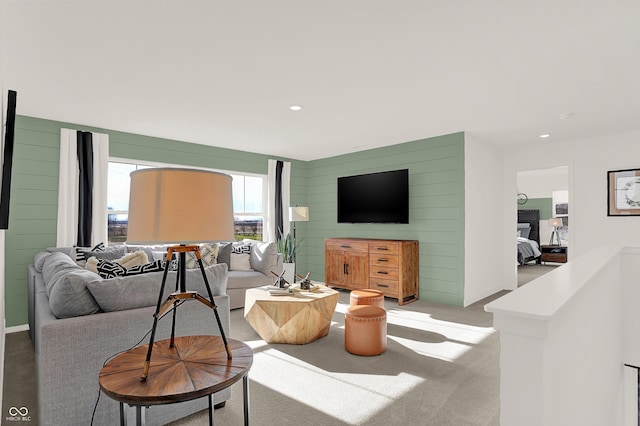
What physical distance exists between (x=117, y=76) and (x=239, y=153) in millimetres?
3094

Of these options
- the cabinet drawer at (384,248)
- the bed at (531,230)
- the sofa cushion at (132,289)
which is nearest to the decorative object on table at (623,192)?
the cabinet drawer at (384,248)

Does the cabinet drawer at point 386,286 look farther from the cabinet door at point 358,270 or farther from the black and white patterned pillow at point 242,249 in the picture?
the black and white patterned pillow at point 242,249

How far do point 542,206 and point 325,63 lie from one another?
10.2 metres

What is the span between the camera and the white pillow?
5.06 meters

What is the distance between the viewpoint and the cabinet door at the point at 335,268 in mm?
5797

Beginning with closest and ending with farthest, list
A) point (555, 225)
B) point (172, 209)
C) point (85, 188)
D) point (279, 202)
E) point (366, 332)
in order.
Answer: point (172, 209), point (366, 332), point (85, 188), point (279, 202), point (555, 225)

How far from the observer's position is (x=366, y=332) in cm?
307

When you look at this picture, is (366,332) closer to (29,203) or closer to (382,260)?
(382,260)

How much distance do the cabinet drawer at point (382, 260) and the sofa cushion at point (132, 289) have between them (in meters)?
3.34

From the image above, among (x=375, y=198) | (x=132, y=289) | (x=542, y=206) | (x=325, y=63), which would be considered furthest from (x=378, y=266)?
A: (x=542, y=206)

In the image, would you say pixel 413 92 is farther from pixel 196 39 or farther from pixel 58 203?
pixel 58 203

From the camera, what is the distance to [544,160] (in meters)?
5.61

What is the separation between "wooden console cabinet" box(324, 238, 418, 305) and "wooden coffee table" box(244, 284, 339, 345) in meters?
1.78

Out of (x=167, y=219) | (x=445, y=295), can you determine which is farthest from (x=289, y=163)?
(x=167, y=219)
